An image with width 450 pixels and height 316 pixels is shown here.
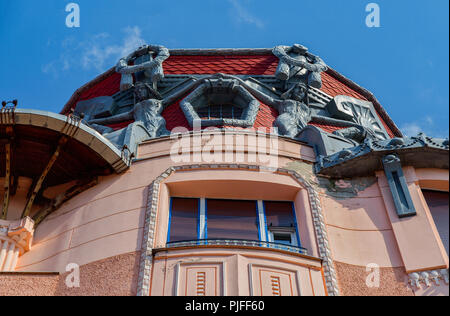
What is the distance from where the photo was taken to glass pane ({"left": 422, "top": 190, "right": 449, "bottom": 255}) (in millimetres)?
11203

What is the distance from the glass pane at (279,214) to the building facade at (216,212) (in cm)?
4

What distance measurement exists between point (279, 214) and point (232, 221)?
1095 millimetres

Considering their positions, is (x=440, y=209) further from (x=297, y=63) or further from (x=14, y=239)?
(x=14, y=239)

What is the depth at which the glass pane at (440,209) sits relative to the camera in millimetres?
11203

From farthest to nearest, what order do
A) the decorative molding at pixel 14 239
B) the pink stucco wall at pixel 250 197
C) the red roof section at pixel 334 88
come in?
the red roof section at pixel 334 88
the decorative molding at pixel 14 239
the pink stucco wall at pixel 250 197

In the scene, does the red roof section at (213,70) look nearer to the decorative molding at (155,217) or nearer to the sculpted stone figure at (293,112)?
the sculpted stone figure at (293,112)

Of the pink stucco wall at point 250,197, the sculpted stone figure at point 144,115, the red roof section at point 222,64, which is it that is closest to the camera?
the pink stucco wall at point 250,197

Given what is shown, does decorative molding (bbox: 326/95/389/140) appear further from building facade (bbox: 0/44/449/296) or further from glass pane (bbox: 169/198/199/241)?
glass pane (bbox: 169/198/199/241)

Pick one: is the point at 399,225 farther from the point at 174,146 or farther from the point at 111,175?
the point at 111,175

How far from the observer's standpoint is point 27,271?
1102cm

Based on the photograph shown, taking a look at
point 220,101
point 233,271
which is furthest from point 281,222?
point 220,101

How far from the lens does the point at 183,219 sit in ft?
37.9

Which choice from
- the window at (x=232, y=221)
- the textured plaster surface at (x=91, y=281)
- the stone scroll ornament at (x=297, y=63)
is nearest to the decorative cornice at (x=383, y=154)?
the window at (x=232, y=221)

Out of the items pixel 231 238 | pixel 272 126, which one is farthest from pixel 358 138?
pixel 231 238
